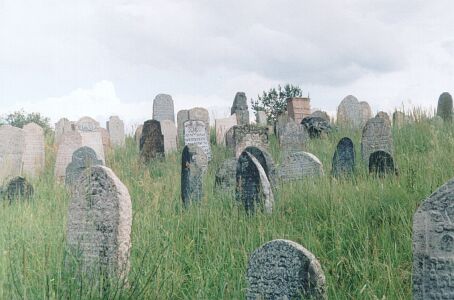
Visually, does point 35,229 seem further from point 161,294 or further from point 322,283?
point 322,283

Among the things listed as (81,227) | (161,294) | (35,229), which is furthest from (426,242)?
(35,229)

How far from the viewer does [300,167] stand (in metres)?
9.02

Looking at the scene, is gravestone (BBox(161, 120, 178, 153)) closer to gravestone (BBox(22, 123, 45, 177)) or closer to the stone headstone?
gravestone (BBox(22, 123, 45, 177))

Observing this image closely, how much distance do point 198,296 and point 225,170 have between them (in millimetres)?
4412

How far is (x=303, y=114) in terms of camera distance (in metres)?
17.1

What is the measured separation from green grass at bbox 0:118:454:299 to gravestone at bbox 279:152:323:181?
50.4 inches

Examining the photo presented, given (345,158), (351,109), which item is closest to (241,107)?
(351,109)

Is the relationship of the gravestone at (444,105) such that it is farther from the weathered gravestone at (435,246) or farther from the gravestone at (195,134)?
the weathered gravestone at (435,246)

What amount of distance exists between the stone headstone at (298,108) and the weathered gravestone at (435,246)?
43.9 ft

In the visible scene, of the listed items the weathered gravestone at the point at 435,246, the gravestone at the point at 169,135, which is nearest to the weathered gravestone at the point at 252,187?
the weathered gravestone at the point at 435,246

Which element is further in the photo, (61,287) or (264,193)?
(264,193)

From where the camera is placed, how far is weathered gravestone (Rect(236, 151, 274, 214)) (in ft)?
22.0

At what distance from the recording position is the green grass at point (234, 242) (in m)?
4.14

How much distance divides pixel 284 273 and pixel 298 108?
13.4m
